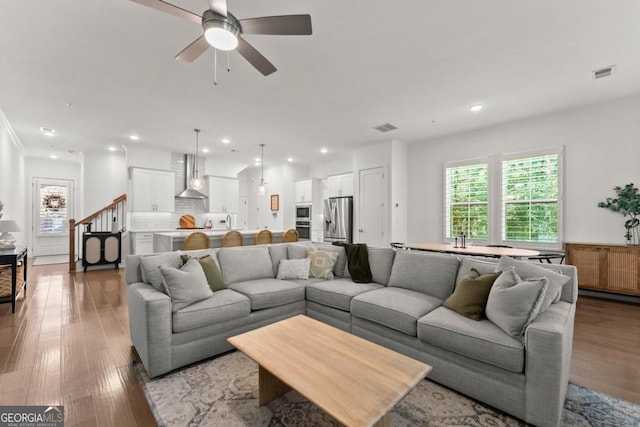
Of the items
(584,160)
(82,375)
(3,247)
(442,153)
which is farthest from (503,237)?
(3,247)

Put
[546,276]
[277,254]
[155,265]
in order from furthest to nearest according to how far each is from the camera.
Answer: [277,254] → [155,265] → [546,276]

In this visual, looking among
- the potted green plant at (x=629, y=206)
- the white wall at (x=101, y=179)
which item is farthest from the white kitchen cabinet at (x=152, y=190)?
the potted green plant at (x=629, y=206)

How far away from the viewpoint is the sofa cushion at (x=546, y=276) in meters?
1.93

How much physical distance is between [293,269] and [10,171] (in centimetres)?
633

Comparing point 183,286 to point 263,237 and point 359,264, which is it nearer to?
point 359,264

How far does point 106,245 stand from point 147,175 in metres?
1.85

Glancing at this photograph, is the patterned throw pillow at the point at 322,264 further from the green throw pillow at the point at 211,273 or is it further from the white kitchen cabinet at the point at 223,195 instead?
the white kitchen cabinet at the point at 223,195

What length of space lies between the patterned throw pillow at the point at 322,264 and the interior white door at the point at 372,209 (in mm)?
2921

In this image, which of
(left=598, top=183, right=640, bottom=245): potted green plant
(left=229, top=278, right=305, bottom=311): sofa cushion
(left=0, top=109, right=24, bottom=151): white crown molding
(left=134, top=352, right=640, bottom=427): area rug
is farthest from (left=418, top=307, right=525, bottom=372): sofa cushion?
(left=0, top=109, right=24, bottom=151): white crown molding

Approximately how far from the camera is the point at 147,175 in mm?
6695

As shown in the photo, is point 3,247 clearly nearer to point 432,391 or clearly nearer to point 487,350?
point 432,391

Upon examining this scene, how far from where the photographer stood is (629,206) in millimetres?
3836

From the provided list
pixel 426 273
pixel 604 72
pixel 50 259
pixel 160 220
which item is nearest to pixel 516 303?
pixel 426 273

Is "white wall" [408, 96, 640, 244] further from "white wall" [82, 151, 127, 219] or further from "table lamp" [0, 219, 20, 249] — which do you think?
"white wall" [82, 151, 127, 219]
